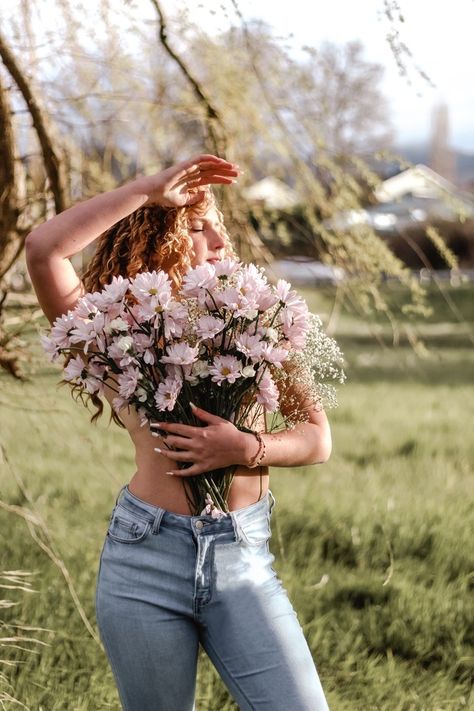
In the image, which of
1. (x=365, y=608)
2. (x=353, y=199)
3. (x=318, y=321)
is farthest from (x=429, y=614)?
(x=318, y=321)

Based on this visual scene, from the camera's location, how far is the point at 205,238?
2.13 m

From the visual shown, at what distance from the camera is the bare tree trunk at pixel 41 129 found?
3.18 metres

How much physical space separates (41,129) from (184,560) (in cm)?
206

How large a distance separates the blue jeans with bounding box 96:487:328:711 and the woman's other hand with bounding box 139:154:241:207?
2.15 feet

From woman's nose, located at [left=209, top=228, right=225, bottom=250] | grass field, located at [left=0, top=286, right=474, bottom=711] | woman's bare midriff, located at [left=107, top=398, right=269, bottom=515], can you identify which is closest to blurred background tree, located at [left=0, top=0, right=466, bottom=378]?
grass field, located at [left=0, top=286, right=474, bottom=711]

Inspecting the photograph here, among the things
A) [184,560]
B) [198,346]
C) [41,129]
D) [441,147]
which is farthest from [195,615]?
[441,147]

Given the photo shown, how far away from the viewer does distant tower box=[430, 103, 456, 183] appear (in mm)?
99938

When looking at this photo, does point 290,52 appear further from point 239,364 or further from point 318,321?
point 239,364

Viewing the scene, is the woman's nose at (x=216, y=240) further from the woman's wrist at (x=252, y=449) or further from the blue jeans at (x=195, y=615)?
the blue jeans at (x=195, y=615)

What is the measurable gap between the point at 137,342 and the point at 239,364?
0.20 metres

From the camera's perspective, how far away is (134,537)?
1.87 meters

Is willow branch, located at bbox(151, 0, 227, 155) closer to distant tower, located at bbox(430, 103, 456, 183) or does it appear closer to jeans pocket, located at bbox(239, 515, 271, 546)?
jeans pocket, located at bbox(239, 515, 271, 546)

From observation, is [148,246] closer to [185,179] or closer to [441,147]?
[185,179]

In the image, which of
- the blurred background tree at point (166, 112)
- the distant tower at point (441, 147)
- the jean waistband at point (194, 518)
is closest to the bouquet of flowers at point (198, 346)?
the jean waistband at point (194, 518)
